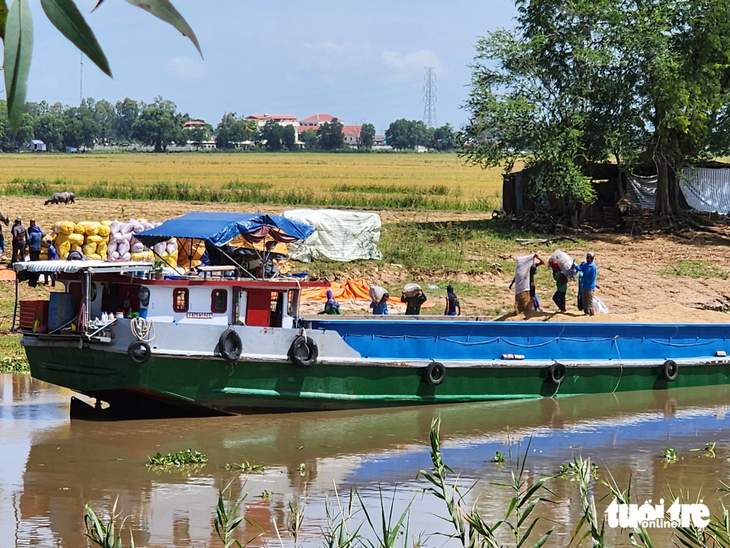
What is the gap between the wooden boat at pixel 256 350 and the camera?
47.6ft

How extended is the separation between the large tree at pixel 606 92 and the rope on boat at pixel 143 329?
1883 centimetres

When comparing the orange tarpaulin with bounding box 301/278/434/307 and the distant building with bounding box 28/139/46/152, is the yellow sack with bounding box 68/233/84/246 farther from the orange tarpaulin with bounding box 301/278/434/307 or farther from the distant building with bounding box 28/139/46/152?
the distant building with bounding box 28/139/46/152

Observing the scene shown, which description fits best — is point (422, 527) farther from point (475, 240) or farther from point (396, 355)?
point (475, 240)

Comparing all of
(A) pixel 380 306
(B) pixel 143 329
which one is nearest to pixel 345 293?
(A) pixel 380 306

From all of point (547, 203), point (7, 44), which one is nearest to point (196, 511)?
point (7, 44)

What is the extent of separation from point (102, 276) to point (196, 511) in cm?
514

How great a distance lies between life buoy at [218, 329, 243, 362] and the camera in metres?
14.7

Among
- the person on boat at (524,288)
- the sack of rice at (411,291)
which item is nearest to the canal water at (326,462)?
the person on boat at (524,288)

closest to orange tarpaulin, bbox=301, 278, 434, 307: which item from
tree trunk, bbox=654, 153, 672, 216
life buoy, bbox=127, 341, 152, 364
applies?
life buoy, bbox=127, 341, 152, 364

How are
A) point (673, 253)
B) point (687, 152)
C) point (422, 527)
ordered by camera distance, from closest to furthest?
point (422, 527) → point (673, 253) → point (687, 152)

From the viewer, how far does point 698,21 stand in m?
31.2

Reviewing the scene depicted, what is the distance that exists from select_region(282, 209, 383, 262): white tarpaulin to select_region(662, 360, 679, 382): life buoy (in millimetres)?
10870

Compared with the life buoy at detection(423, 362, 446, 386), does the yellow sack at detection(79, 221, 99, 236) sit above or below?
above

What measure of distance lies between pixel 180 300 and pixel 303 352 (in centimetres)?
193
